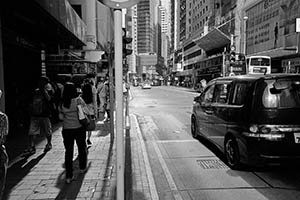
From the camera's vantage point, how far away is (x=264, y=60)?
100ft

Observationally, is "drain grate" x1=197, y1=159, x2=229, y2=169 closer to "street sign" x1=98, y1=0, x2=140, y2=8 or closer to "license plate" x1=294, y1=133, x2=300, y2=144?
"license plate" x1=294, y1=133, x2=300, y2=144

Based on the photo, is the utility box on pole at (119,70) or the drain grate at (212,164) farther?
the drain grate at (212,164)

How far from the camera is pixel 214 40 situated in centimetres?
5916

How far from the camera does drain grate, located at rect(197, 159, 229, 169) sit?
241 inches

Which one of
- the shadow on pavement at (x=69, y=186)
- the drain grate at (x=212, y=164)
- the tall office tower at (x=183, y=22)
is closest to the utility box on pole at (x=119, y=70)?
the shadow on pavement at (x=69, y=186)

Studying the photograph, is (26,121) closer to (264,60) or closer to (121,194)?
(121,194)

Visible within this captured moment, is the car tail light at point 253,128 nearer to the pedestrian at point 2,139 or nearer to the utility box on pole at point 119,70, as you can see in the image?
the utility box on pole at point 119,70

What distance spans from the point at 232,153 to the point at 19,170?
406cm

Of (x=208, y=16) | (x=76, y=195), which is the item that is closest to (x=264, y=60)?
(x=76, y=195)

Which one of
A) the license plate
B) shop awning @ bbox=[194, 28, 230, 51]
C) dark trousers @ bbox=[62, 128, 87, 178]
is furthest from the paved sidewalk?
shop awning @ bbox=[194, 28, 230, 51]

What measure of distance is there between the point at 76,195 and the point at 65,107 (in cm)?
145

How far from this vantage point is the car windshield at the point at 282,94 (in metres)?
5.28

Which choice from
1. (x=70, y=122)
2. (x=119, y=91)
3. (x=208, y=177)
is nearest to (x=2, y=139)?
(x=119, y=91)

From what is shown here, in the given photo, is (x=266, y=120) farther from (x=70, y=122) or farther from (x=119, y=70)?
(x=70, y=122)
